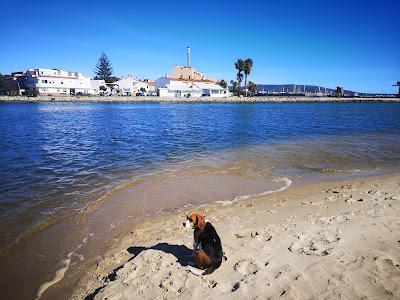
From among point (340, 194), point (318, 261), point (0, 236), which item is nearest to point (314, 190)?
point (340, 194)

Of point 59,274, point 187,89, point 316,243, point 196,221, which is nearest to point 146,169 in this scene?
point 59,274

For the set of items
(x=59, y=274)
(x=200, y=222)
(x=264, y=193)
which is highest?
(x=200, y=222)

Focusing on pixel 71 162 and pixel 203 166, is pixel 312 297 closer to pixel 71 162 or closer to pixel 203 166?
pixel 203 166

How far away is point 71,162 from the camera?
42.4ft

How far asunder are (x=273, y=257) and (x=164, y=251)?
6.69 ft

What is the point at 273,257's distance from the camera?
15.4 ft

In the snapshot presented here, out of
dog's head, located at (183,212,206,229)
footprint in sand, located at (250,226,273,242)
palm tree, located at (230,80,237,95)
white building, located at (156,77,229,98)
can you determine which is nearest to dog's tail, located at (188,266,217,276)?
dog's head, located at (183,212,206,229)

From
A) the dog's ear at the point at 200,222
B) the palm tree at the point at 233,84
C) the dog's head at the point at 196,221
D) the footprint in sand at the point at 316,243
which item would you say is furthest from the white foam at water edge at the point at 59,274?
the palm tree at the point at 233,84

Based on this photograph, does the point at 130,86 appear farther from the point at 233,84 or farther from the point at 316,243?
the point at 316,243

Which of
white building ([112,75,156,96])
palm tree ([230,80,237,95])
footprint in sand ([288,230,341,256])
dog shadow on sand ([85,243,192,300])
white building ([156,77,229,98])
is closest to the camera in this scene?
dog shadow on sand ([85,243,192,300])

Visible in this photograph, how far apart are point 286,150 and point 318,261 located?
12572mm

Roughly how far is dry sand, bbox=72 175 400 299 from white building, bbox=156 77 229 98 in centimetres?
9507

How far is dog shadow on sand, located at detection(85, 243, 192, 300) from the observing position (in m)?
4.60

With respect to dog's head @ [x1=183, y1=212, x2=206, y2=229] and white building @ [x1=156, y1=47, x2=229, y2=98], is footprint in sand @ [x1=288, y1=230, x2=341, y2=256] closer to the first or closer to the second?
dog's head @ [x1=183, y1=212, x2=206, y2=229]
